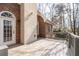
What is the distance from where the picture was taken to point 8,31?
147 inches

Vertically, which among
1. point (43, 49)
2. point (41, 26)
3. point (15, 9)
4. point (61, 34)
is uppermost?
point (15, 9)

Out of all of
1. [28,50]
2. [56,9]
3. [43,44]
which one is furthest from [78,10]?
[28,50]

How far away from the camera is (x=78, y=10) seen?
305cm

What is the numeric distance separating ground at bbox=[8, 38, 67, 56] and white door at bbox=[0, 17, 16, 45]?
31 centimetres

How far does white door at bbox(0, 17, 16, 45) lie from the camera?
Result: 11.8 feet

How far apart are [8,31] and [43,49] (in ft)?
3.61

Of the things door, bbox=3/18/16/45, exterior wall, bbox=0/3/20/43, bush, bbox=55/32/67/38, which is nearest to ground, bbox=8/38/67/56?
bush, bbox=55/32/67/38

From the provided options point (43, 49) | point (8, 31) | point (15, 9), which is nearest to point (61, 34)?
point (43, 49)

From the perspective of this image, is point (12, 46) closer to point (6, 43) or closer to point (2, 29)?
point (6, 43)

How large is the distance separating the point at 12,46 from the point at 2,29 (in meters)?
0.57

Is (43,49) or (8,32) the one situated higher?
(8,32)

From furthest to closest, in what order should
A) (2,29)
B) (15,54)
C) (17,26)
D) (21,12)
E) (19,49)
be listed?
(21,12), (17,26), (2,29), (19,49), (15,54)

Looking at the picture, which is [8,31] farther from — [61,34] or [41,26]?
[61,34]

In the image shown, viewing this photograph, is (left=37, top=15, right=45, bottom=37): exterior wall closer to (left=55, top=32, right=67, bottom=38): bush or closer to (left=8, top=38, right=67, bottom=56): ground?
(left=8, top=38, right=67, bottom=56): ground
